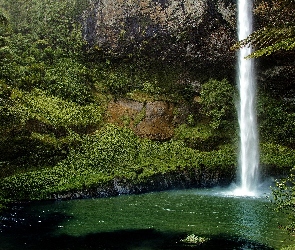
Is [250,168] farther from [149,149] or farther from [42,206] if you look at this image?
[42,206]

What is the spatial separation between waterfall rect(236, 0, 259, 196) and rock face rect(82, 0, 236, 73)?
535 mm

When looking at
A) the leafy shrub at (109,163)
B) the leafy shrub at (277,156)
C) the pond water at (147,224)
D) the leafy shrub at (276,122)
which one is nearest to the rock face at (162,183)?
the leafy shrub at (109,163)

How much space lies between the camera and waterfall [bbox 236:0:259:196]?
17.7 m

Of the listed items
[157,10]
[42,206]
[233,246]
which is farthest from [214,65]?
[233,246]

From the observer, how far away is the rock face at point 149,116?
18.6m

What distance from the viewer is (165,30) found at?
20078mm

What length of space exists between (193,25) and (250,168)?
701cm

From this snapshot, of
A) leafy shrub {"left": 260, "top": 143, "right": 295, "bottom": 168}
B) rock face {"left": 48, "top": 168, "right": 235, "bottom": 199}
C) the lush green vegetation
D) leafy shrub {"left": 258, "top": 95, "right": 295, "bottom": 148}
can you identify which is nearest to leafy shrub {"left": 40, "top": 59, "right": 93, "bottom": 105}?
the lush green vegetation

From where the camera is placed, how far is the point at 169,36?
20.1 m

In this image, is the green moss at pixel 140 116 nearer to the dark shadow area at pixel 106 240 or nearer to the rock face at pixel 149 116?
the rock face at pixel 149 116

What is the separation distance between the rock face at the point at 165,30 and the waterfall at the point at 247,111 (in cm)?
53

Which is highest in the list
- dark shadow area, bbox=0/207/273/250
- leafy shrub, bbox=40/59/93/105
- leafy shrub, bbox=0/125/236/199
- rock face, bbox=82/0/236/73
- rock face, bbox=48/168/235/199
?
rock face, bbox=82/0/236/73

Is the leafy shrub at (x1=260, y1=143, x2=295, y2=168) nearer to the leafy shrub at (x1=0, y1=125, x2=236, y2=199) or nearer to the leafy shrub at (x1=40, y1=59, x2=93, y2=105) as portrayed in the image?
the leafy shrub at (x1=0, y1=125, x2=236, y2=199)

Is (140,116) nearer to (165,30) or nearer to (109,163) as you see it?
(109,163)
